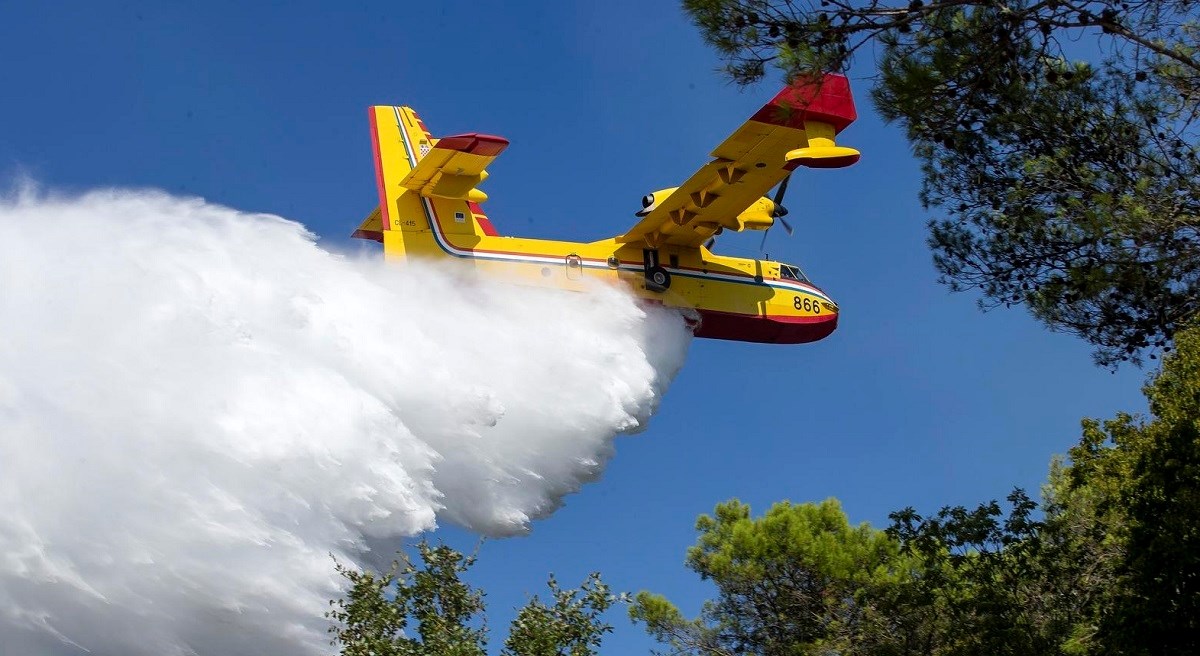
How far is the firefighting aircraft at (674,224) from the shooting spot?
19.8 meters

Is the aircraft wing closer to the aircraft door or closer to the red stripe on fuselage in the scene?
the aircraft door

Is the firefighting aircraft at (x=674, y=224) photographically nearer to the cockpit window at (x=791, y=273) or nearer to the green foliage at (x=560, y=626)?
the cockpit window at (x=791, y=273)

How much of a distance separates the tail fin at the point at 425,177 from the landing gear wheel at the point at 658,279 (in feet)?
8.08

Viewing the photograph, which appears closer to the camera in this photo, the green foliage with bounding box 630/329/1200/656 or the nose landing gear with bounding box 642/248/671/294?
the green foliage with bounding box 630/329/1200/656

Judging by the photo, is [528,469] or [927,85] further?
[528,469]

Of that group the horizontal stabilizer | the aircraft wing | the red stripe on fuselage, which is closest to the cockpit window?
the red stripe on fuselage

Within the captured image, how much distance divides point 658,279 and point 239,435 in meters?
8.70

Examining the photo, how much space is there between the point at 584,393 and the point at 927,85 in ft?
30.4

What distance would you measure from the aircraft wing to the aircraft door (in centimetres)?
96

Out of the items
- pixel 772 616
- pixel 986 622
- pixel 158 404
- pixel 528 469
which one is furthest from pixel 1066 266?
pixel 772 616

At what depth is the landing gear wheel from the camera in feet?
72.6

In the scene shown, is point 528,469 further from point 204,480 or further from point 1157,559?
point 1157,559

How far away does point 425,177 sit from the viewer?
805 inches

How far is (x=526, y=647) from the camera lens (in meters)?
12.8
